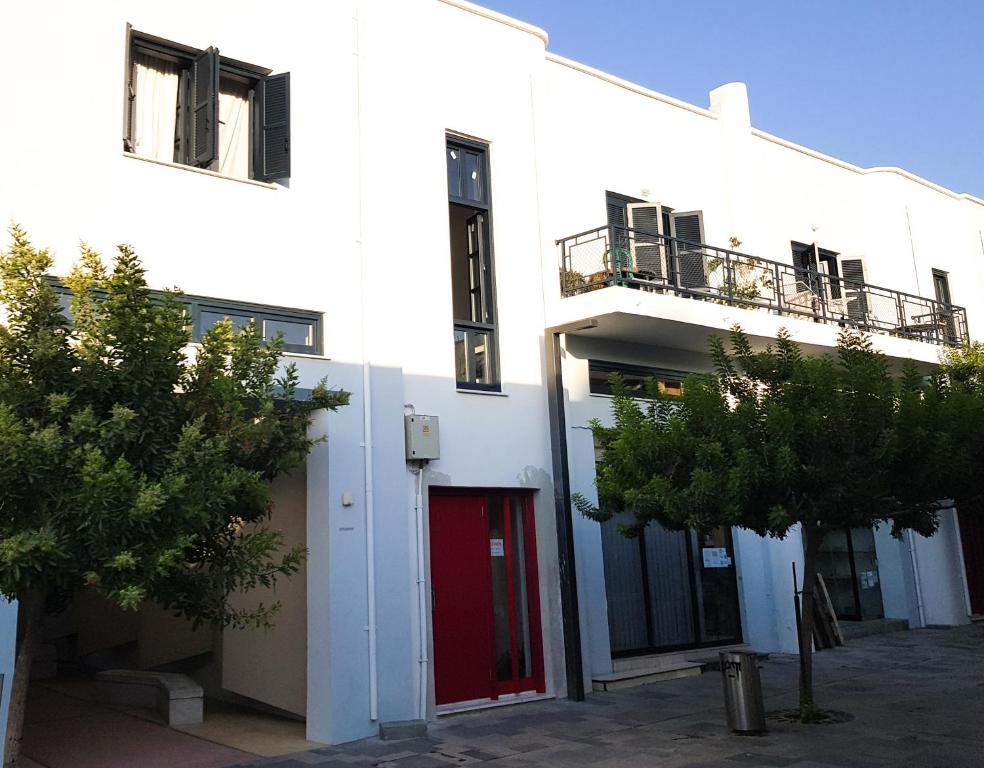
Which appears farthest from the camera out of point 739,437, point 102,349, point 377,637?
point 377,637

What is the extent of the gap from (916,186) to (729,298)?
893 cm

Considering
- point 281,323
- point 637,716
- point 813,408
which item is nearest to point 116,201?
point 281,323

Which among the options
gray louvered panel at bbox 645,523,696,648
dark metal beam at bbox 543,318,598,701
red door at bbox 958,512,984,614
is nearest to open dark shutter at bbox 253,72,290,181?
dark metal beam at bbox 543,318,598,701

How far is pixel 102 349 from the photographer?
6.18m

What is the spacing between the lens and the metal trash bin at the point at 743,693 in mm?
8914

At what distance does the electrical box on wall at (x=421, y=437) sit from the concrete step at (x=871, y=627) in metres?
9.34

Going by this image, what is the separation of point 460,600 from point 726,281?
6220 mm

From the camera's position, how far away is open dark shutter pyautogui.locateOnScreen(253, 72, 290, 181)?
32.9 feet

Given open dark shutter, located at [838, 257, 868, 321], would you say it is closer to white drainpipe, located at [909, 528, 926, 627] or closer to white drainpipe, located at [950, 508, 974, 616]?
white drainpipe, located at [909, 528, 926, 627]

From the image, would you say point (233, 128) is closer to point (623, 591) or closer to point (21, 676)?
point (21, 676)

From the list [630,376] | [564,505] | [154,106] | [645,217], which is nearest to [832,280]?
[645,217]

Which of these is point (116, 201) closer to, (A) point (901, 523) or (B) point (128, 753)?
(B) point (128, 753)

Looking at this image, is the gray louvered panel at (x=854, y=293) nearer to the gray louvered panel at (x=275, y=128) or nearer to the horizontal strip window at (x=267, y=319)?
the horizontal strip window at (x=267, y=319)

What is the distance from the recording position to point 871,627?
54.0ft
